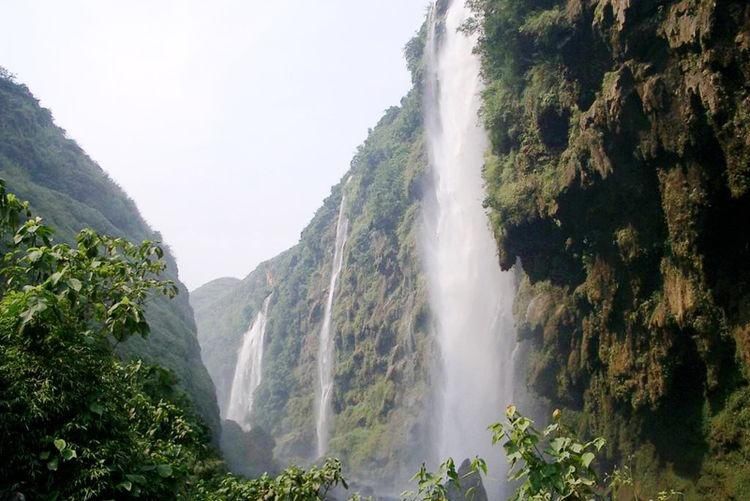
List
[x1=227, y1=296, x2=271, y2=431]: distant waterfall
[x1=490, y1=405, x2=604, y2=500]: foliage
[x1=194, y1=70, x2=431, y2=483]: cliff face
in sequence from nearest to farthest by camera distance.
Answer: [x1=490, y1=405, x2=604, y2=500]: foliage, [x1=194, y1=70, x2=431, y2=483]: cliff face, [x1=227, y1=296, x2=271, y2=431]: distant waterfall

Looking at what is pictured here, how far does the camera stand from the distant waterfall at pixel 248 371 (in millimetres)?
61281

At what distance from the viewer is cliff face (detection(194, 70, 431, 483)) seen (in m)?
37.8

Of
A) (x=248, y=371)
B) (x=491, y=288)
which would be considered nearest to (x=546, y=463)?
(x=491, y=288)

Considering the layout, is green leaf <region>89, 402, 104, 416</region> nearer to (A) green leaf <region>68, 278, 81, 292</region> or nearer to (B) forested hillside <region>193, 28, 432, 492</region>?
(A) green leaf <region>68, 278, 81, 292</region>

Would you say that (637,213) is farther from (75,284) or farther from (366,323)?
(366,323)

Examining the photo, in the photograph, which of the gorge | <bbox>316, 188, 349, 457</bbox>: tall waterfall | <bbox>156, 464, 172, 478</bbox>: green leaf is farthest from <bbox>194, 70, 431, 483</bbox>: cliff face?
<bbox>156, 464, 172, 478</bbox>: green leaf

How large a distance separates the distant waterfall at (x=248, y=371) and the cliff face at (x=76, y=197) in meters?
18.3

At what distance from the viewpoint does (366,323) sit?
45000mm

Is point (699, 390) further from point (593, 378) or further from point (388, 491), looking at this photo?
point (388, 491)

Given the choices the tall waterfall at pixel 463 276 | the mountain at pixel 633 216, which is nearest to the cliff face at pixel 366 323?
the tall waterfall at pixel 463 276

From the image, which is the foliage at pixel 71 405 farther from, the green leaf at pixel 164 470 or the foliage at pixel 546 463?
the foliage at pixel 546 463

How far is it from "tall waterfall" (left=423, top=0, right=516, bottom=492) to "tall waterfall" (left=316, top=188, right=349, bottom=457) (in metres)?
15.1

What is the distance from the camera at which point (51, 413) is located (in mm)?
4223

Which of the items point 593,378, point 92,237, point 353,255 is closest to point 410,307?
point 353,255
